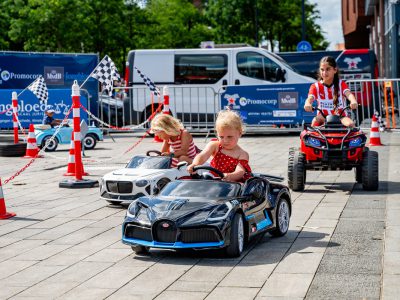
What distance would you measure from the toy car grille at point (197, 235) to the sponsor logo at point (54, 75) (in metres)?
22.0

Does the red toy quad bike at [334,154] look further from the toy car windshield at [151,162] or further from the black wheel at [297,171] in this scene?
the toy car windshield at [151,162]

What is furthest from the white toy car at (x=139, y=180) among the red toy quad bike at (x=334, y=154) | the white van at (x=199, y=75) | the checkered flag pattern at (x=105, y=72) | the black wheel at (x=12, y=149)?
the white van at (x=199, y=75)

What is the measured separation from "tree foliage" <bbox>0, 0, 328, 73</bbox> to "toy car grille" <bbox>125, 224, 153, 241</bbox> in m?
39.1

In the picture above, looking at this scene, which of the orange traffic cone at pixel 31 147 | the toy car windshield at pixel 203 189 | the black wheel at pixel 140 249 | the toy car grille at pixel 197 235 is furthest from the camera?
the orange traffic cone at pixel 31 147

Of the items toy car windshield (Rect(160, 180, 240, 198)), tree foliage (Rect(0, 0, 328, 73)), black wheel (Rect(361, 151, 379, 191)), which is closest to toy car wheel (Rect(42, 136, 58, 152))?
black wheel (Rect(361, 151, 379, 191))

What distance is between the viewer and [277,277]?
6711 mm

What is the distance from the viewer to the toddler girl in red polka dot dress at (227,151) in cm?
841

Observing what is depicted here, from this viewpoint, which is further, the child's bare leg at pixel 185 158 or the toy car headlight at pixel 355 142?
the toy car headlight at pixel 355 142

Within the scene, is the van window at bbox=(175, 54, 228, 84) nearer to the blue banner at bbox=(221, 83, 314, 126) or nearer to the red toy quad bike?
the blue banner at bbox=(221, 83, 314, 126)

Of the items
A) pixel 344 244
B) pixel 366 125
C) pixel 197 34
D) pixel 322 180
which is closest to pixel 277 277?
pixel 344 244

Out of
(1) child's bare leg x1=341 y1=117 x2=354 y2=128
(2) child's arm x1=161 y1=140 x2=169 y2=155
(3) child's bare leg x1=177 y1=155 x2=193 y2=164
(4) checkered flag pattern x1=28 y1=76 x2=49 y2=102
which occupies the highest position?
(4) checkered flag pattern x1=28 y1=76 x2=49 y2=102

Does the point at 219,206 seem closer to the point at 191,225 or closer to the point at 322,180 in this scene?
the point at 191,225

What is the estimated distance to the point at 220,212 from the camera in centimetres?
747

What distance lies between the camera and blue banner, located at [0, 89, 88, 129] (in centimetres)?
2545
